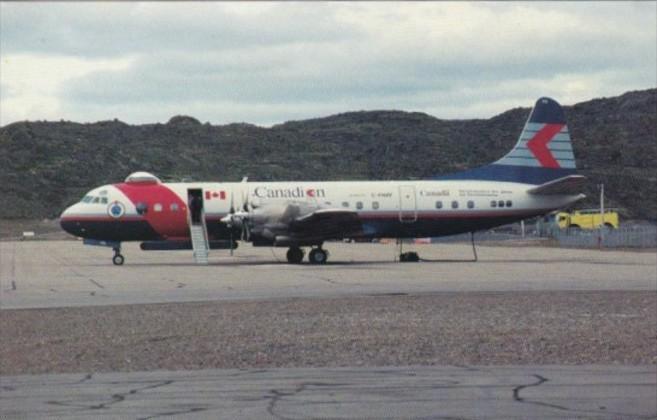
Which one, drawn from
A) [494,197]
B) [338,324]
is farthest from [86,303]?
[494,197]

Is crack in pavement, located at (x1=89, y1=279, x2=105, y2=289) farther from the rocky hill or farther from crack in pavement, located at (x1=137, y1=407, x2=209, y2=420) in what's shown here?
crack in pavement, located at (x1=137, y1=407, x2=209, y2=420)

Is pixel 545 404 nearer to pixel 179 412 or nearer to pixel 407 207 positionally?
pixel 179 412

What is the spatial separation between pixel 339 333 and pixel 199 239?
2647 centimetres

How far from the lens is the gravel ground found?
18.1 m

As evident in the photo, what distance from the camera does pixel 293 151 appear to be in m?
135

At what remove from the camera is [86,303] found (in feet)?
92.1

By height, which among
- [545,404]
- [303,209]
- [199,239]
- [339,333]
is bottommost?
[545,404]

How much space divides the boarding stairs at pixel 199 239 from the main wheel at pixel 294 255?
3.56 meters

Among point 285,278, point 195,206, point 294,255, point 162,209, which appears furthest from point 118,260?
point 285,278

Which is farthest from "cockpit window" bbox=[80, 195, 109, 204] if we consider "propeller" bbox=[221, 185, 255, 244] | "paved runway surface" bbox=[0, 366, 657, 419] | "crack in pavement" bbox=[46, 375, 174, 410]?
"crack in pavement" bbox=[46, 375, 174, 410]

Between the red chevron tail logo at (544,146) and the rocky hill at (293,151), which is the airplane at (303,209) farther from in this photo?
the rocky hill at (293,151)

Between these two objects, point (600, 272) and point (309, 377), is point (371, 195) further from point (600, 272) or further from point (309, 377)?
point (309, 377)

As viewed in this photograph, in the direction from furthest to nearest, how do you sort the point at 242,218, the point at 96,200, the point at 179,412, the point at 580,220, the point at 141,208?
the point at 580,220 → the point at 96,200 → the point at 141,208 → the point at 242,218 → the point at 179,412

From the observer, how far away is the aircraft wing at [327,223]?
4547 cm
